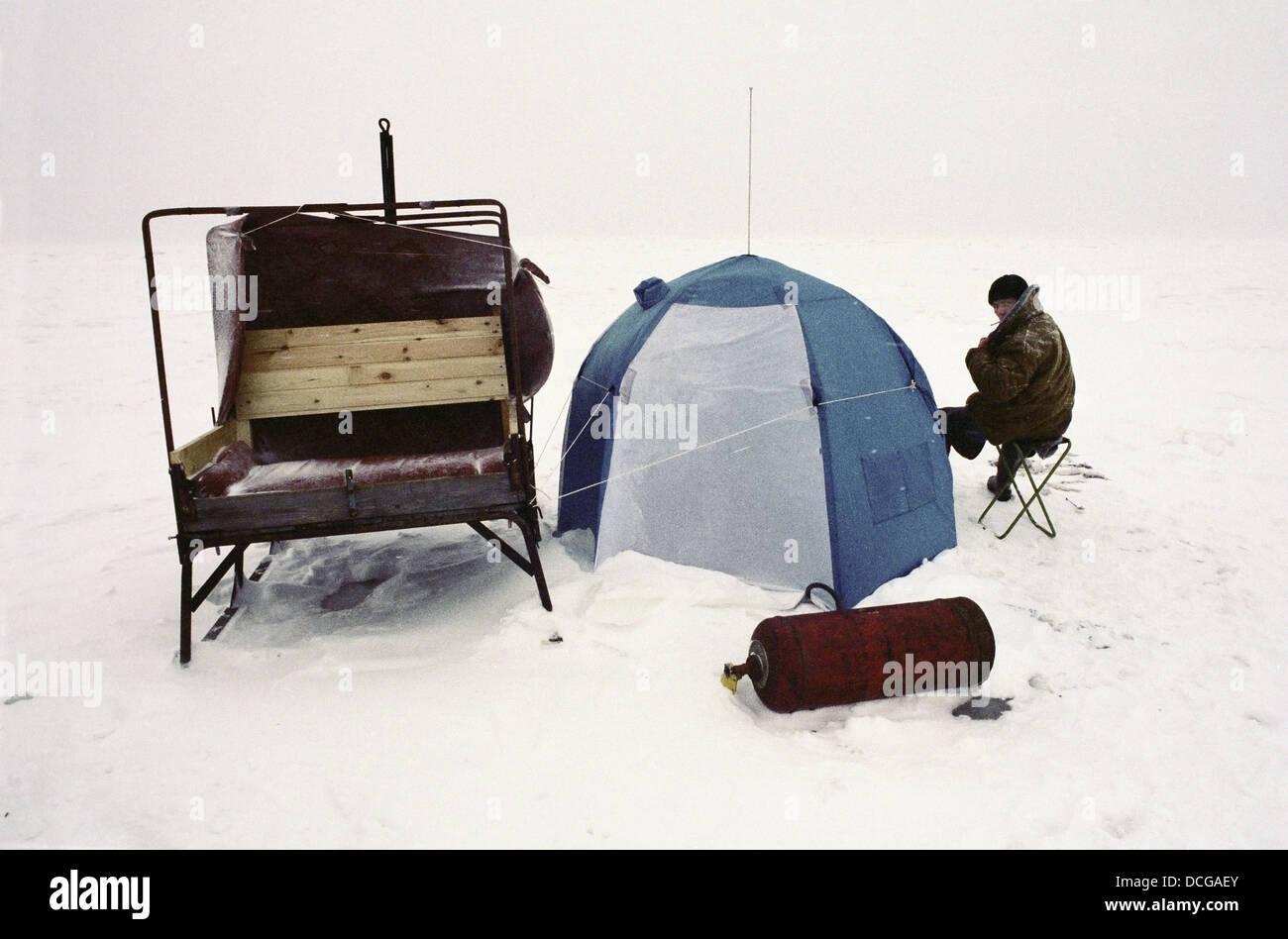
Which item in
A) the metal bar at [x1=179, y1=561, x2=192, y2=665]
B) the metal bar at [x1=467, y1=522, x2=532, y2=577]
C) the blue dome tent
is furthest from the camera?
the blue dome tent

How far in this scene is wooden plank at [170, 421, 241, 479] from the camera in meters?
4.74

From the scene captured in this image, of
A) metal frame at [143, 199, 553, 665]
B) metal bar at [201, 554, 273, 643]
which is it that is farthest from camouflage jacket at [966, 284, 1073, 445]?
metal bar at [201, 554, 273, 643]

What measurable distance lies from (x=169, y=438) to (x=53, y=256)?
2604 centimetres

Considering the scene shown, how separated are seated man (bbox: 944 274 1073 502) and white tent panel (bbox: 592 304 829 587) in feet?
5.07

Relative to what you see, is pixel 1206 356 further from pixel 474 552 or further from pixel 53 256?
pixel 53 256

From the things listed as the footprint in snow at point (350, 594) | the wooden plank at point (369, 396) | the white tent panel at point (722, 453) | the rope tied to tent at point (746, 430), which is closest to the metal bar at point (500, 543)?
the white tent panel at point (722, 453)

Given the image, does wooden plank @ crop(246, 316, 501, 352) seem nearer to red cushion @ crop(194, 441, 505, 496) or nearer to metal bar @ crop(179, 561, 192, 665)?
red cushion @ crop(194, 441, 505, 496)

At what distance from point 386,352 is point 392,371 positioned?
0.50 ft

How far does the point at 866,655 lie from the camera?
158 inches

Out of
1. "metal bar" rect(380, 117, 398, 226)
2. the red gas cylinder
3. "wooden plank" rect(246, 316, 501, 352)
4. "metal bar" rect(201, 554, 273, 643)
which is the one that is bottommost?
"metal bar" rect(201, 554, 273, 643)

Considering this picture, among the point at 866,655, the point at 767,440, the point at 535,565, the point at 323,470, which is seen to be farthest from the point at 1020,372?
the point at 323,470

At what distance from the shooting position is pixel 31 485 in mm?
7672

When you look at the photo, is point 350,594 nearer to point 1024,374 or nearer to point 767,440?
point 767,440

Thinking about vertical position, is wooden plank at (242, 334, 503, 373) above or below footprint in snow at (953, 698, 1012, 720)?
above
